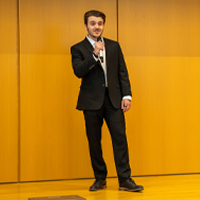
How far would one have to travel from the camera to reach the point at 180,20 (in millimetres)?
4305

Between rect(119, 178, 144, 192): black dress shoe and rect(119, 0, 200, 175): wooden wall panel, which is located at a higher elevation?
rect(119, 0, 200, 175): wooden wall panel

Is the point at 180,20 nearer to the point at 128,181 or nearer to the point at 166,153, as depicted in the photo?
the point at 166,153

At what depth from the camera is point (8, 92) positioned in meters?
3.96

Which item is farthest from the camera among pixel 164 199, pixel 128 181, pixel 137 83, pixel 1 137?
pixel 137 83

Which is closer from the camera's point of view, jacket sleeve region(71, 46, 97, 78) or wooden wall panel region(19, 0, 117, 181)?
jacket sleeve region(71, 46, 97, 78)

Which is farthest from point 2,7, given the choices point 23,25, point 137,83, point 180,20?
point 180,20

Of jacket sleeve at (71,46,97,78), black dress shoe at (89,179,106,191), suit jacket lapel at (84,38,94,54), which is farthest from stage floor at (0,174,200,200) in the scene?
suit jacket lapel at (84,38,94,54)

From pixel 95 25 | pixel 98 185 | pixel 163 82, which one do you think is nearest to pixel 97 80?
pixel 95 25

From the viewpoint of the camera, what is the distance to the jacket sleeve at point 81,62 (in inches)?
130

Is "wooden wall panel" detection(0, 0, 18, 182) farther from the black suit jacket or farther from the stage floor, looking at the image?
the black suit jacket

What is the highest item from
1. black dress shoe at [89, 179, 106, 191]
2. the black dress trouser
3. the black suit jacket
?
the black suit jacket

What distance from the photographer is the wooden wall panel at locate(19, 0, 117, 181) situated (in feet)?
13.1

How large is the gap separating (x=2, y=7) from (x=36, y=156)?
1480mm

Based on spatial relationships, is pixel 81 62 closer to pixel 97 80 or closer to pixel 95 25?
pixel 97 80
